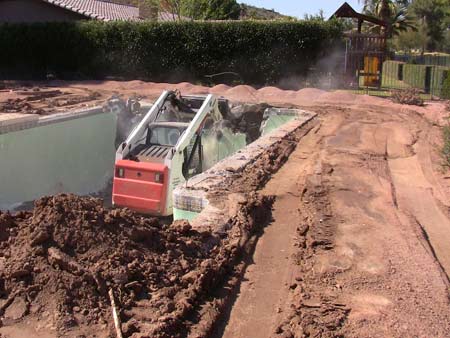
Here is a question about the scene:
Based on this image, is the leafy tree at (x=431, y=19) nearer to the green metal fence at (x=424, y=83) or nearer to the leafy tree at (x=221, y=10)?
the leafy tree at (x=221, y=10)

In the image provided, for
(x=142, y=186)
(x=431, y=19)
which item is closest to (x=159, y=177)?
(x=142, y=186)

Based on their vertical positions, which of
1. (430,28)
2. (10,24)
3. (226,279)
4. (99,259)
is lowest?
(226,279)

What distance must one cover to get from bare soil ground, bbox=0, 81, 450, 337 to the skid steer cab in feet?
6.92

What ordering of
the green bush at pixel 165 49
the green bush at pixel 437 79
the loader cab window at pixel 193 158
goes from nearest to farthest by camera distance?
1. the loader cab window at pixel 193 158
2. the green bush at pixel 437 79
3. the green bush at pixel 165 49

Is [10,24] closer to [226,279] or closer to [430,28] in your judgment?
[226,279]

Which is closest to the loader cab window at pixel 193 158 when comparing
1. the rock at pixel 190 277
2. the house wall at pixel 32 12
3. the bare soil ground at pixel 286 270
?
the bare soil ground at pixel 286 270

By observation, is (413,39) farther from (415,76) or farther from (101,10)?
(101,10)

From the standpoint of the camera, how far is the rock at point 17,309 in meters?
4.25

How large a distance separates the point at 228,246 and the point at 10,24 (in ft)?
87.8

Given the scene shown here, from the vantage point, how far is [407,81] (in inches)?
1262

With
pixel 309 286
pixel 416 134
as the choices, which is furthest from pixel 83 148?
pixel 309 286

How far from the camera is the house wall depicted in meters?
32.5

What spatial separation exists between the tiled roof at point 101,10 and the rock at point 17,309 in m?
26.7

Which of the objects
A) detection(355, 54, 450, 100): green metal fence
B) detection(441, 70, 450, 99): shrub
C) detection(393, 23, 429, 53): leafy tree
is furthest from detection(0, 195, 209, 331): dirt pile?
detection(393, 23, 429, 53): leafy tree
